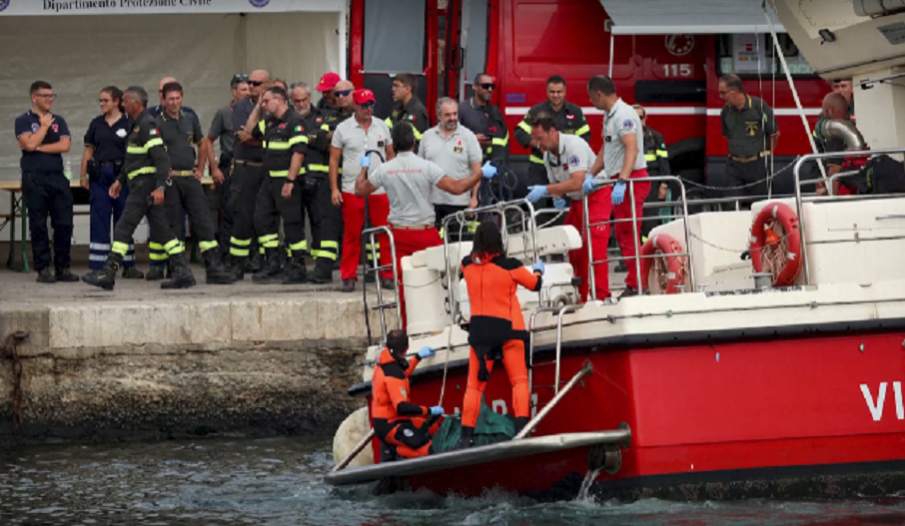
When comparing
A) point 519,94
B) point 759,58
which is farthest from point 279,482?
point 759,58

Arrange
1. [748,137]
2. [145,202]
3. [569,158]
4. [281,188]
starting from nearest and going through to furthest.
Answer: [569,158], [145,202], [281,188], [748,137]

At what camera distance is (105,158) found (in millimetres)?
14328

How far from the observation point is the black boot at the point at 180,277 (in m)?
13.2

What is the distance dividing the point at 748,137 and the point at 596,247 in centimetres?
424

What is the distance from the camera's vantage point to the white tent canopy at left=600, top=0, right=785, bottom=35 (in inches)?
579

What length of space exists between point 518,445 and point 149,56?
942 centimetres

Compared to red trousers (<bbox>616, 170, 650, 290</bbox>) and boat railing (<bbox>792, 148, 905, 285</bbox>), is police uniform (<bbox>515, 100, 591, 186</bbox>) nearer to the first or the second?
red trousers (<bbox>616, 170, 650, 290</bbox>)

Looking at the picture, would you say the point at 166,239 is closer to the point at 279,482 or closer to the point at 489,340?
the point at 279,482

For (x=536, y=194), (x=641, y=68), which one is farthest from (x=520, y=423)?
(x=641, y=68)

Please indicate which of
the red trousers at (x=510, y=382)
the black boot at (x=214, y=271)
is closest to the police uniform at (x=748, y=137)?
the black boot at (x=214, y=271)

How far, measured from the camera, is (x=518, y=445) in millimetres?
8109

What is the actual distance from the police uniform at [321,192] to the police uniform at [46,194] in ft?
6.91

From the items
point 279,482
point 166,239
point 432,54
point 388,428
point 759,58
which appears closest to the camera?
point 388,428

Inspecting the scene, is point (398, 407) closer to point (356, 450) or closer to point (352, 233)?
point (356, 450)
